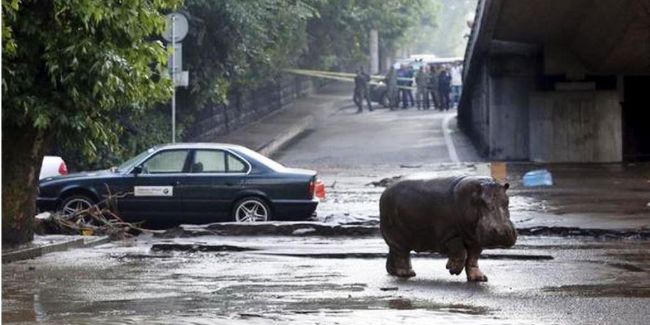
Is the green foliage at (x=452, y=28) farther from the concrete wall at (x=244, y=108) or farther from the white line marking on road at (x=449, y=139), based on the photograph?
the white line marking on road at (x=449, y=139)

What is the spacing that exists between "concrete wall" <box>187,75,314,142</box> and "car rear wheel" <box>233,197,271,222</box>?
1536 centimetres

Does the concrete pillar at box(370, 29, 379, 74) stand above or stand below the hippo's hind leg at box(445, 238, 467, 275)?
above

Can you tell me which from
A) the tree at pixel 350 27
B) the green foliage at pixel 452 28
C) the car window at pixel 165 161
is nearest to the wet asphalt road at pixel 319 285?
the car window at pixel 165 161

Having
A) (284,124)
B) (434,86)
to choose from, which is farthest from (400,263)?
(434,86)

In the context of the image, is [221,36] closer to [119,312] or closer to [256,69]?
[256,69]

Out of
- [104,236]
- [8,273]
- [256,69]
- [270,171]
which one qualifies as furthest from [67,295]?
[256,69]

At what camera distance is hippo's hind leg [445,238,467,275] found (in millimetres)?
11734

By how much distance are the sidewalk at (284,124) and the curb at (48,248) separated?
17.7 meters

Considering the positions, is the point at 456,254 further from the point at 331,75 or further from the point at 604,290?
the point at 331,75

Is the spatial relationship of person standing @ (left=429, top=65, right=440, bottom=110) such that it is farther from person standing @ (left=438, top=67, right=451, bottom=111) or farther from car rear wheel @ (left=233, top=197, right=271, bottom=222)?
car rear wheel @ (left=233, top=197, right=271, bottom=222)

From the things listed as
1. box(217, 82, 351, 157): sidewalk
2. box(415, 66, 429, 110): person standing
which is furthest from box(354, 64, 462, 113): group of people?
box(217, 82, 351, 157): sidewalk

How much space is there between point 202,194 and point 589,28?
42.6 ft

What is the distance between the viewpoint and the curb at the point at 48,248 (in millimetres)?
15109

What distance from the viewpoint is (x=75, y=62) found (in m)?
14.2
